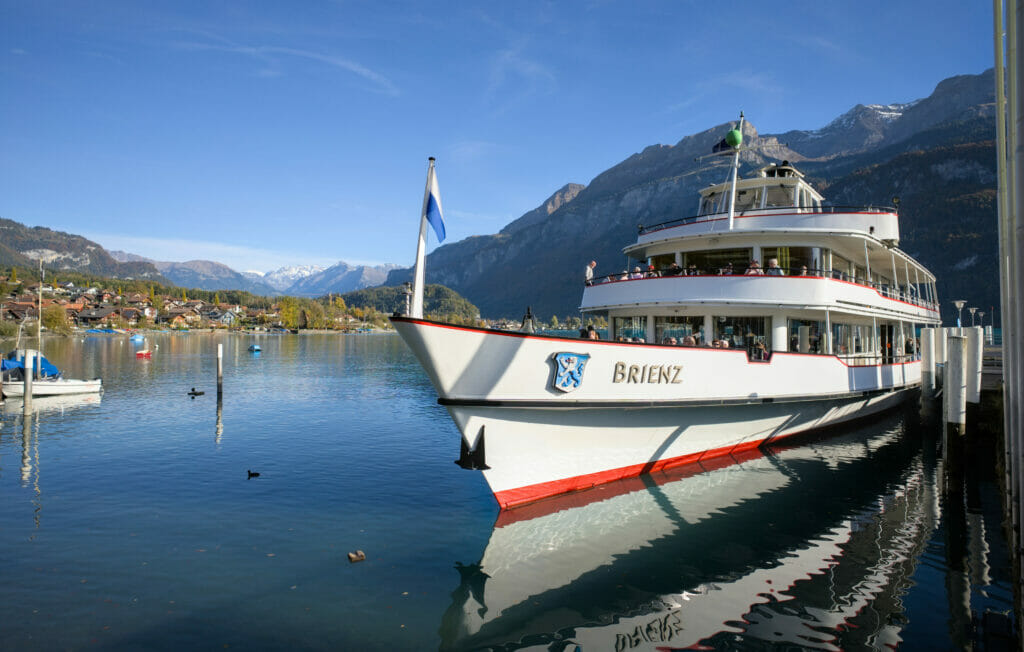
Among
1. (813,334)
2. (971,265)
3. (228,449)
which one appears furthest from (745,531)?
(971,265)

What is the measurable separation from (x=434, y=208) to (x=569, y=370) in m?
3.38

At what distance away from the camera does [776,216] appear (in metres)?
14.2

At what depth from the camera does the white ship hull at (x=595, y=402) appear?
827 cm

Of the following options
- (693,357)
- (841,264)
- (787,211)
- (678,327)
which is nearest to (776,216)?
(787,211)

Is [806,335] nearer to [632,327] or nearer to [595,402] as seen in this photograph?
[632,327]

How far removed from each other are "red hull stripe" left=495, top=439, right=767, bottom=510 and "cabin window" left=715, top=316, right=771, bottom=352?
2603mm

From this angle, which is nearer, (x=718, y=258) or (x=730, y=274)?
(x=730, y=274)

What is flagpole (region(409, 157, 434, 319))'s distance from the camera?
23.4 ft

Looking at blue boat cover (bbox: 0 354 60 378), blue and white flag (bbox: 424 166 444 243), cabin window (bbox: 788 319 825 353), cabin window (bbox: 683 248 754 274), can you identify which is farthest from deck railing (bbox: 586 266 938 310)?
blue boat cover (bbox: 0 354 60 378)

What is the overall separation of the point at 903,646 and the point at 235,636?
718 cm

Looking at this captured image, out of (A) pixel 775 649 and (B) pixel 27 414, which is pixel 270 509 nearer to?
(A) pixel 775 649

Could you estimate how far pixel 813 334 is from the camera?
561 inches

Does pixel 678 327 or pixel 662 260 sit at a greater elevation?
pixel 662 260

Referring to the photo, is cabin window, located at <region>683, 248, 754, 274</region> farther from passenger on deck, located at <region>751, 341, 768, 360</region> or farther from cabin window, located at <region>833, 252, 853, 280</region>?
cabin window, located at <region>833, 252, 853, 280</region>
